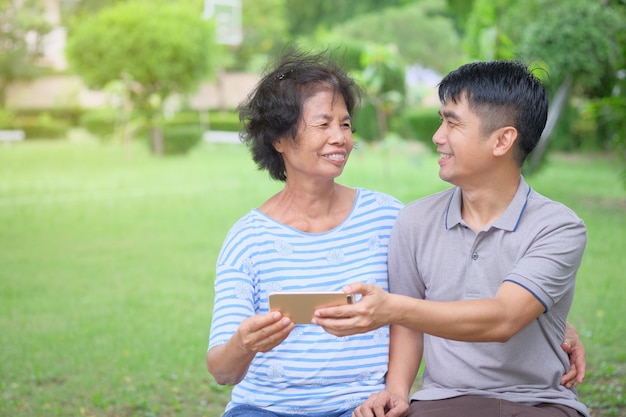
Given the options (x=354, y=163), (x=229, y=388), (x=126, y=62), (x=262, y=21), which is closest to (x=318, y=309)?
(x=229, y=388)

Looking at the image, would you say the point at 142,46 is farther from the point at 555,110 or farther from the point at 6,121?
the point at 555,110

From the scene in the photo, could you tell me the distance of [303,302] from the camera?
2031 millimetres

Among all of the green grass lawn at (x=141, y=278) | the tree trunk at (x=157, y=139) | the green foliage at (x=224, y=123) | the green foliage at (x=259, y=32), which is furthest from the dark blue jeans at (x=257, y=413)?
the green foliage at (x=259, y=32)

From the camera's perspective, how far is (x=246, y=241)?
8.25 ft

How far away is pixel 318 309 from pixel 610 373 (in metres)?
3.18

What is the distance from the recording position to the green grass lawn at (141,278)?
4.64 m

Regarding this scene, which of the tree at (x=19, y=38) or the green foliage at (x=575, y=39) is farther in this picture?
the tree at (x=19, y=38)

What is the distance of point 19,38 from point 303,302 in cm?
2809

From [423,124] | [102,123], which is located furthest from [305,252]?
[102,123]

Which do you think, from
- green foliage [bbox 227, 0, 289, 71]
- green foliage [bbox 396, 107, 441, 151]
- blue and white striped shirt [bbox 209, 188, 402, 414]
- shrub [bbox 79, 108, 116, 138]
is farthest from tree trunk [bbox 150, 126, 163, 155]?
blue and white striped shirt [bbox 209, 188, 402, 414]

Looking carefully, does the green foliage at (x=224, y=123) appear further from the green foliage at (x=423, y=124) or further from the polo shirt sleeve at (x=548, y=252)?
the polo shirt sleeve at (x=548, y=252)

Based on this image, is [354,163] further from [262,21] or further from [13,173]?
[262,21]

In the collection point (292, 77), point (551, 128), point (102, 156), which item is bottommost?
point (102, 156)

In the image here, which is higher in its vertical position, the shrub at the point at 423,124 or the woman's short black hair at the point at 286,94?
the woman's short black hair at the point at 286,94
